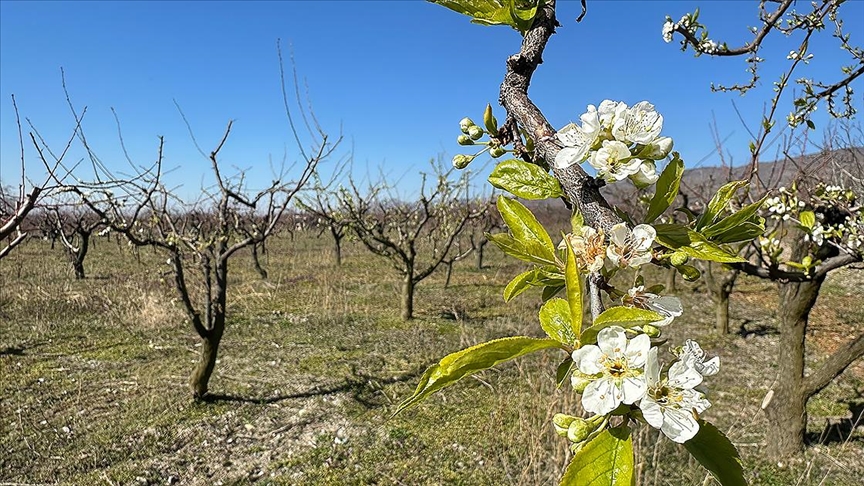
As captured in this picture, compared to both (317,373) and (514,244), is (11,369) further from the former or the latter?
(514,244)

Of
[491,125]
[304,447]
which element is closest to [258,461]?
[304,447]

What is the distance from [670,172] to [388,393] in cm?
463

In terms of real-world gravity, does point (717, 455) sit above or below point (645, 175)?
below

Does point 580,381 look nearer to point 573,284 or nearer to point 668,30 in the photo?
point 573,284

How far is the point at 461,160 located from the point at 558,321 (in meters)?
0.25

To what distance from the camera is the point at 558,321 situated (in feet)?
1.39

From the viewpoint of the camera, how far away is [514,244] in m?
0.46

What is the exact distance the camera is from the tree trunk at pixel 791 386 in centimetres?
361

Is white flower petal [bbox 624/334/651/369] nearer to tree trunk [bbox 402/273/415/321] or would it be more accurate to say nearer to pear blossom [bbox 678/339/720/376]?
pear blossom [bbox 678/339/720/376]

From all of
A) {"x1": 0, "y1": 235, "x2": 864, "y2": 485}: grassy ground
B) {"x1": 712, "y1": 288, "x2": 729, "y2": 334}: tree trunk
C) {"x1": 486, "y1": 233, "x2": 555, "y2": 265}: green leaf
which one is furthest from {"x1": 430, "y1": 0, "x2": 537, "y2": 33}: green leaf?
{"x1": 712, "y1": 288, "x2": 729, "y2": 334}: tree trunk

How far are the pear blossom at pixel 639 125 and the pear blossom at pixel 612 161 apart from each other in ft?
0.06

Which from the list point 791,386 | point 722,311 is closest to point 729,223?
point 791,386

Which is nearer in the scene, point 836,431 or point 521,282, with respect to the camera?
point 521,282

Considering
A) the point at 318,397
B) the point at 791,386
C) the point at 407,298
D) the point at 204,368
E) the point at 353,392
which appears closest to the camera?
the point at 791,386
